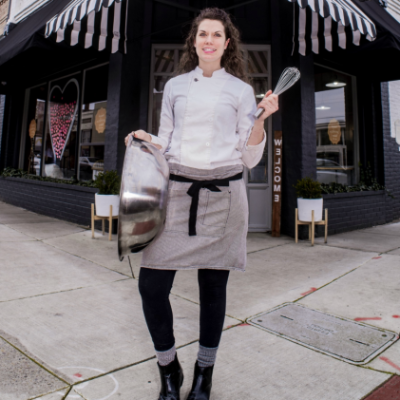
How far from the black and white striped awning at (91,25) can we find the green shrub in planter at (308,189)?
10.8 ft

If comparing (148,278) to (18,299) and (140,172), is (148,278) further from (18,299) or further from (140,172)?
(18,299)

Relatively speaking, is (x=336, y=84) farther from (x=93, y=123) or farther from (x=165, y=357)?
(x=165, y=357)

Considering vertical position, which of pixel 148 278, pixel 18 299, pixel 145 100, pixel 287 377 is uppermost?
pixel 145 100

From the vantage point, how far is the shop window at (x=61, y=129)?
782 centimetres

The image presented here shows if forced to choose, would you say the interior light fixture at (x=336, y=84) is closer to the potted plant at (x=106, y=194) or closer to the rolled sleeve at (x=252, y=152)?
the potted plant at (x=106, y=194)

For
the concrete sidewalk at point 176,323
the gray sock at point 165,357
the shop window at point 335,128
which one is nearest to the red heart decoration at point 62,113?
the concrete sidewalk at point 176,323

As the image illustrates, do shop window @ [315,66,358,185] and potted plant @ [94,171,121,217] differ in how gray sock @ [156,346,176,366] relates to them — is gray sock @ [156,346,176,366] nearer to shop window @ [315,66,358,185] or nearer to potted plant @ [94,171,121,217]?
potted plant @ [94,171,121,217]

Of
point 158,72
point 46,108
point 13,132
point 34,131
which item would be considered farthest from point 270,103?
point 13,132

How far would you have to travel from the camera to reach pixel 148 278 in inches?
64.1

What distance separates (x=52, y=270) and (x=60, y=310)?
1.18m

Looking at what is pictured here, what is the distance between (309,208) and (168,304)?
13.8 feet

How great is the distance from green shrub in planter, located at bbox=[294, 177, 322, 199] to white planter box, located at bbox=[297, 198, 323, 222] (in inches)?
3.3

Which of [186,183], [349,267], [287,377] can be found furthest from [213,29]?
[349,267]

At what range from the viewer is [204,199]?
1.69 meters
